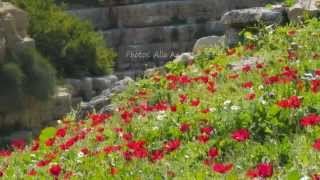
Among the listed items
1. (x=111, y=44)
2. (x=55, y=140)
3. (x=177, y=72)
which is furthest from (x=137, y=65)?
(x=55, y=140)

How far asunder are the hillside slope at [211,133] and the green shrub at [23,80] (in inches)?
572

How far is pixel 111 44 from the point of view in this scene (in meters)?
36.6

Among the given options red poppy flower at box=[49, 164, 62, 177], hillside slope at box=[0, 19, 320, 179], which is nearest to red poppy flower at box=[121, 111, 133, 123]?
hillside slope at box=[0, 19, 320, 179]

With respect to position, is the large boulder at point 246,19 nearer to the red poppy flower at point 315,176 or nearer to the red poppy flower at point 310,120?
the red poppy flower at point 310,120

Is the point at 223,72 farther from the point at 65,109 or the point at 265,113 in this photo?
the point at 65,109

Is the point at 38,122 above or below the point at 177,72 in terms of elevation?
below

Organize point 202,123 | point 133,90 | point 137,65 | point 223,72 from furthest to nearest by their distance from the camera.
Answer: point 137,65 < point 133,90 < point 223,72 < point 202,123

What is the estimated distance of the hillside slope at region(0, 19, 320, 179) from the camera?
15.3 feet

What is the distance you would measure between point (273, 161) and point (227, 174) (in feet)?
1.13

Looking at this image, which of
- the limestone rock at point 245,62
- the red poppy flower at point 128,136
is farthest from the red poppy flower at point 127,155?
the limestone rock at point 245,62

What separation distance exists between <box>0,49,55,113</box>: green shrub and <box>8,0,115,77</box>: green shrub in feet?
12.0

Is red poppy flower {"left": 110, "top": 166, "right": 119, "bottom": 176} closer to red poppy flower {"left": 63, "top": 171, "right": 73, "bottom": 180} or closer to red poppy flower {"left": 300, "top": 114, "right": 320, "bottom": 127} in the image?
red poppy flower {"left": 63, "top": 171, "right": 73, "bottom": 180}

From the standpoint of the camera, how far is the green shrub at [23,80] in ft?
72.9

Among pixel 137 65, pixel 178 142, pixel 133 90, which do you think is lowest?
pixel 137 65
